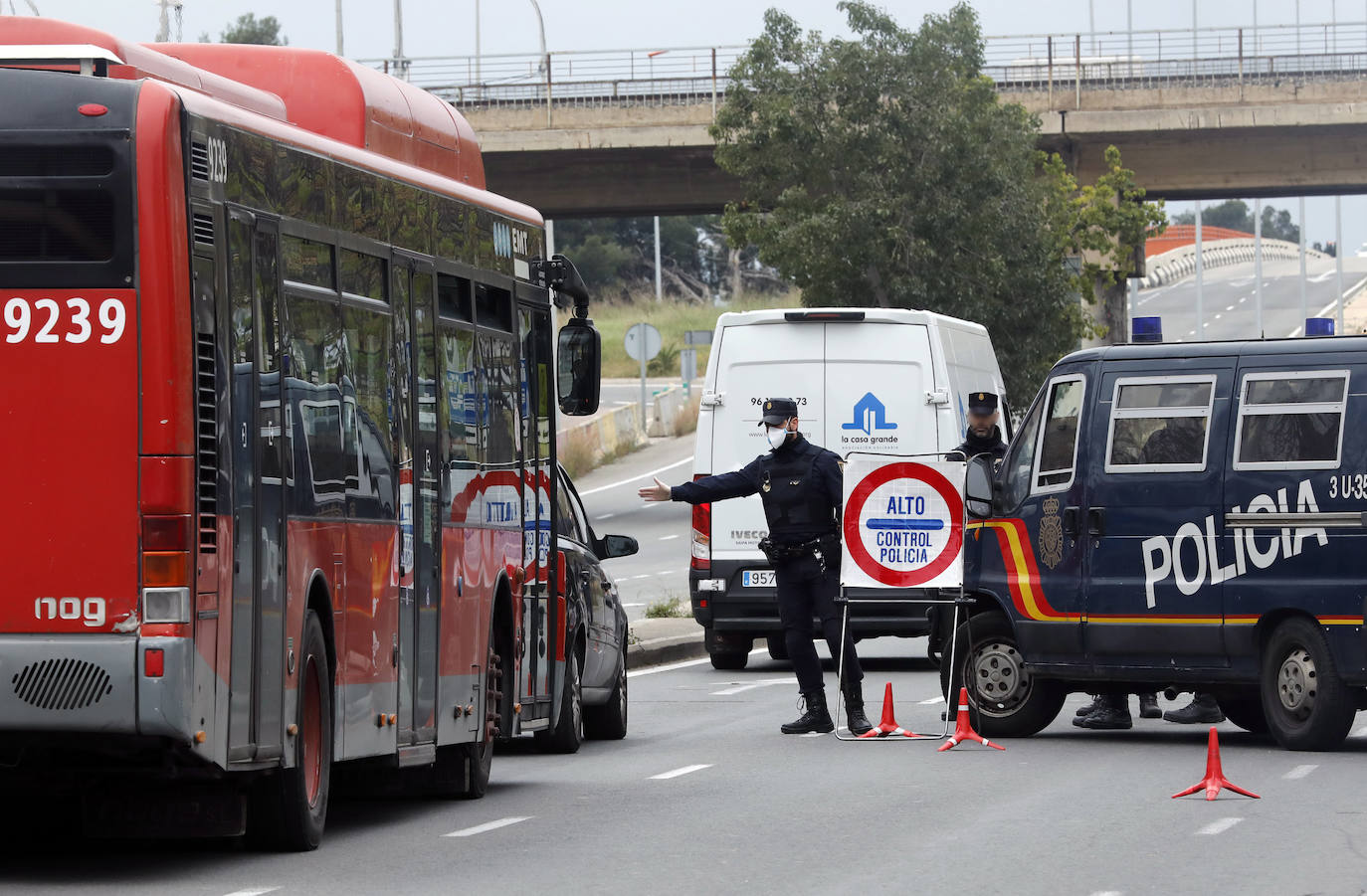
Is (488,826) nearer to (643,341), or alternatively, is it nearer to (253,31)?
(643,341)

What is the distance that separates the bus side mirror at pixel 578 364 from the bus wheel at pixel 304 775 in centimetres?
395

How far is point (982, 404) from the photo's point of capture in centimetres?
1733

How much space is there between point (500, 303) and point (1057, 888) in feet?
16.9

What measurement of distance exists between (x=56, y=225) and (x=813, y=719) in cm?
810

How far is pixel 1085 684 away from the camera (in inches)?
608

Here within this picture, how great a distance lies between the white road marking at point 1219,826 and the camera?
1067 cm

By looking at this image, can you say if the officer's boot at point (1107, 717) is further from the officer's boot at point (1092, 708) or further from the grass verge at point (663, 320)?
the grass verge at point (663, 320)

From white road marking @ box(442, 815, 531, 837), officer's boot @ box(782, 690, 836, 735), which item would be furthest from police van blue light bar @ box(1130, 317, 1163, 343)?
white road marking @ box(442, 815, 531, 837)

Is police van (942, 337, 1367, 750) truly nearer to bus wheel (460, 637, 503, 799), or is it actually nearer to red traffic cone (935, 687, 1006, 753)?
red traffic cone (935, 687, 1006, 753)

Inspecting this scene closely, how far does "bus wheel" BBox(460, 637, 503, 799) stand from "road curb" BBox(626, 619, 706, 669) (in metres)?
9.86

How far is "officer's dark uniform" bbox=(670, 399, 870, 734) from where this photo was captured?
15.3 metres

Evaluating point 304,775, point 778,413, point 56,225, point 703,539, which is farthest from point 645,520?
point 56,225

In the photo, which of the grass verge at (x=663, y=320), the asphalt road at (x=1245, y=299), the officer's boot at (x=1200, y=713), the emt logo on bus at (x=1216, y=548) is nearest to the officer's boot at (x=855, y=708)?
the emt logo on bus at (x=1216, y=548)

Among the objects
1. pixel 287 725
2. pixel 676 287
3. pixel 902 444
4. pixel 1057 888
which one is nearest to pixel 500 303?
pixel 287 725
